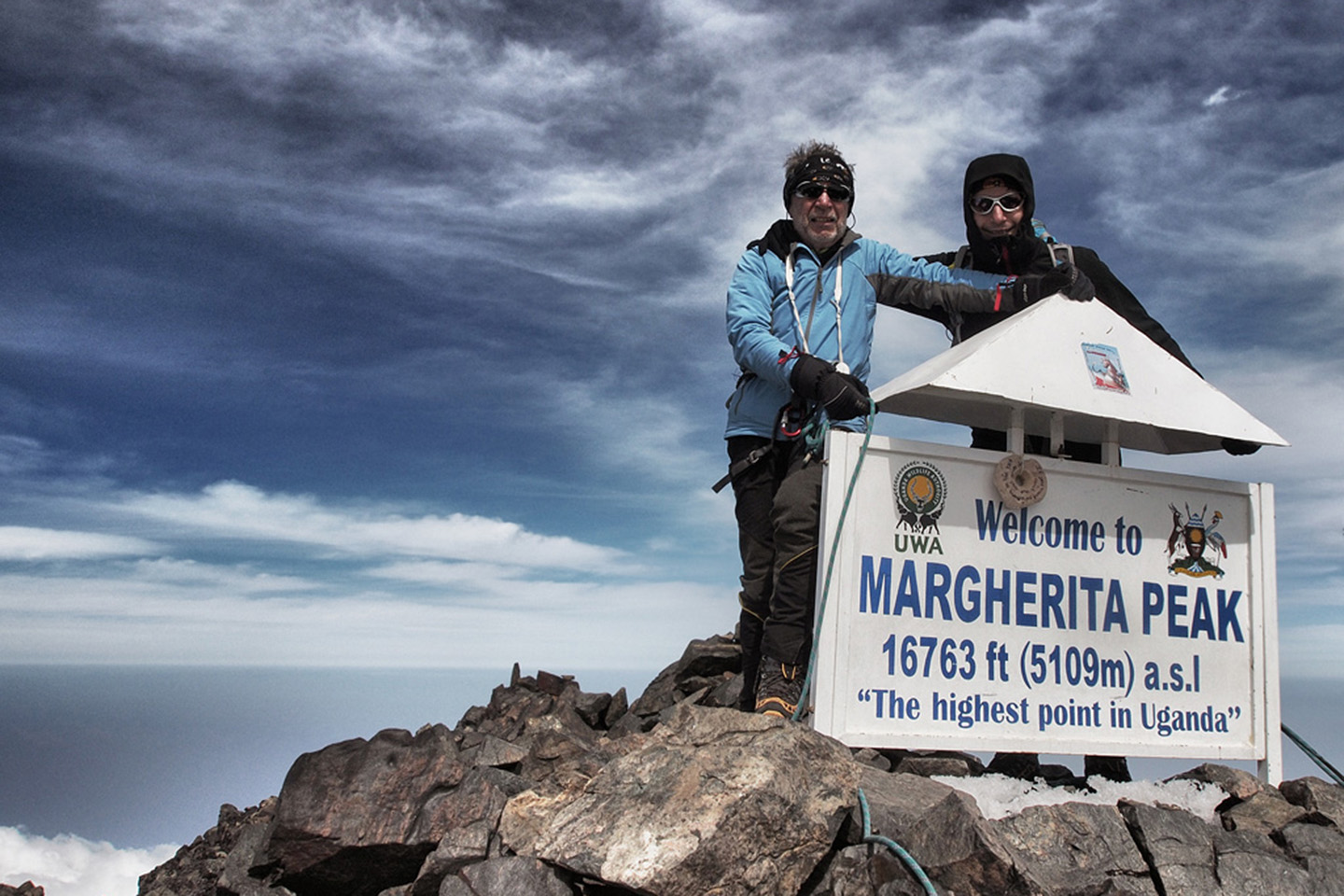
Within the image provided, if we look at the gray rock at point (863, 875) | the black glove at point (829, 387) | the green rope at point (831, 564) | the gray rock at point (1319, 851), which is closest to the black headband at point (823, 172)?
the black glove at point (829, 387)

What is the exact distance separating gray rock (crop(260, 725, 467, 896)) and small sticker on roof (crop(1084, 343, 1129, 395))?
12.3 ft

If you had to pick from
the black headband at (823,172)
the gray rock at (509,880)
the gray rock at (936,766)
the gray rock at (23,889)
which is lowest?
the gray rock at (23,889)

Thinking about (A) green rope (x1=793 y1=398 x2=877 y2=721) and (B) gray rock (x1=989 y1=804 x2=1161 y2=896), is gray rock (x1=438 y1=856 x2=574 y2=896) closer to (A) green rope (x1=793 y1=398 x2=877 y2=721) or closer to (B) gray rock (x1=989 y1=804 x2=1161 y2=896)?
(A) green rope (x1=793 y1=398 x2=877 y2=721)

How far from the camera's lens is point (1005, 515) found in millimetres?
5367

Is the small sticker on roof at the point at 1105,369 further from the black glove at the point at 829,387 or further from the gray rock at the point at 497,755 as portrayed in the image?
the gray rock at the point at 497,755

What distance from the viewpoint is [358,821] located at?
4.50 metres

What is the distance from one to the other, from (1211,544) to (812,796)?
3059 mm

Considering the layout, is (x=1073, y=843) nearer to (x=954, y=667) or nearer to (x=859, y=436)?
(x=954, y=667)

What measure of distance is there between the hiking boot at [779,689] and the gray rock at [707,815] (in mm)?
708

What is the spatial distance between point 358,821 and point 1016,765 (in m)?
3.56

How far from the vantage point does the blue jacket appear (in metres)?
5.54

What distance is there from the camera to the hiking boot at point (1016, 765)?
A: 586 cm

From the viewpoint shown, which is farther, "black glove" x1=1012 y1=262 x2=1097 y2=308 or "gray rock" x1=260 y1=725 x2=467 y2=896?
"black glove" x1=1012 y1=262 x2=1097 y2=308

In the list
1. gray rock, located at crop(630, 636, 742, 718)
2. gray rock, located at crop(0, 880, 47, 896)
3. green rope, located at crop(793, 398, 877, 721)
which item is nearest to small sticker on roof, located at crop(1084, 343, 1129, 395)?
green rope, located at crop(793, 398, 877, 721)
